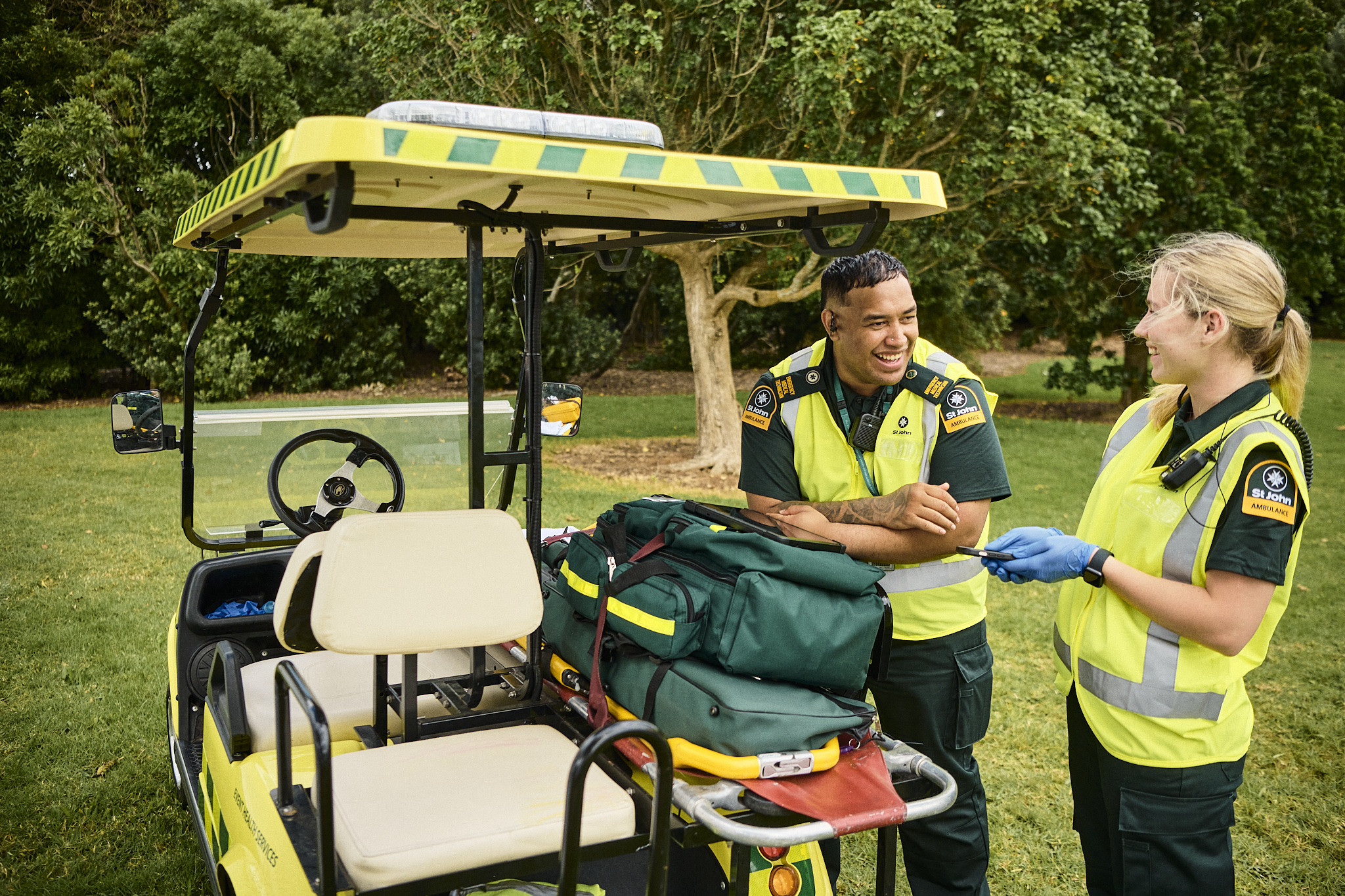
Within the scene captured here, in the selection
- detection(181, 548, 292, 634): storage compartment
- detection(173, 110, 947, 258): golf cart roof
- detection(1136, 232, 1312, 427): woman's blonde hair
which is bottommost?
detection(181, 548, 292, 634): storage compartment

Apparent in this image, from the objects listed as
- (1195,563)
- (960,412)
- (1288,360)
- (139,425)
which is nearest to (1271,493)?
(1195,563)

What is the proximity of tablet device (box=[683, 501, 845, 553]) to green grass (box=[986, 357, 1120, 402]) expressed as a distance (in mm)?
16139

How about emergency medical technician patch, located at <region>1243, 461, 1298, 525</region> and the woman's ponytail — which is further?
the woman's ponytail

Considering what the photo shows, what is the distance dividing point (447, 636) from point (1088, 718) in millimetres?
1535

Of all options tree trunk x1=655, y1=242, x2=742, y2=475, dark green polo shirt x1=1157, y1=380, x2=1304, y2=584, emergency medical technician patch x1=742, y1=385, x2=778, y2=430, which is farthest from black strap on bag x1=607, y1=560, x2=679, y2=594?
tree trunk x1=655, y1=242, x2=742, y2=475

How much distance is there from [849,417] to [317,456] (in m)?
2.01

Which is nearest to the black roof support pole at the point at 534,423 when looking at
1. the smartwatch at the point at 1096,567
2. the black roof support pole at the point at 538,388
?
the black roof support pole at the point at 538,388

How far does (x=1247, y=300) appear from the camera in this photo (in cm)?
213

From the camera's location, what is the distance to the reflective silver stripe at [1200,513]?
2096mm

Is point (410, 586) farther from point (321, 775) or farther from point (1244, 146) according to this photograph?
point (1244, 146)

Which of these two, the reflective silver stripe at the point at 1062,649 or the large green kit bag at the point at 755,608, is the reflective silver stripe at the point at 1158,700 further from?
the large green kit bag at the point at 755,608

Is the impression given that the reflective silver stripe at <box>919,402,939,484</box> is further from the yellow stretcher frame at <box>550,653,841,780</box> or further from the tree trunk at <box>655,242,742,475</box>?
the tree trunk at <box>655,242,742,475</box>

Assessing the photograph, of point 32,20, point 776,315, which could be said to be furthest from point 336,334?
point 776,315

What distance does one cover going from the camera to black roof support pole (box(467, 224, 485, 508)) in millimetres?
2402
